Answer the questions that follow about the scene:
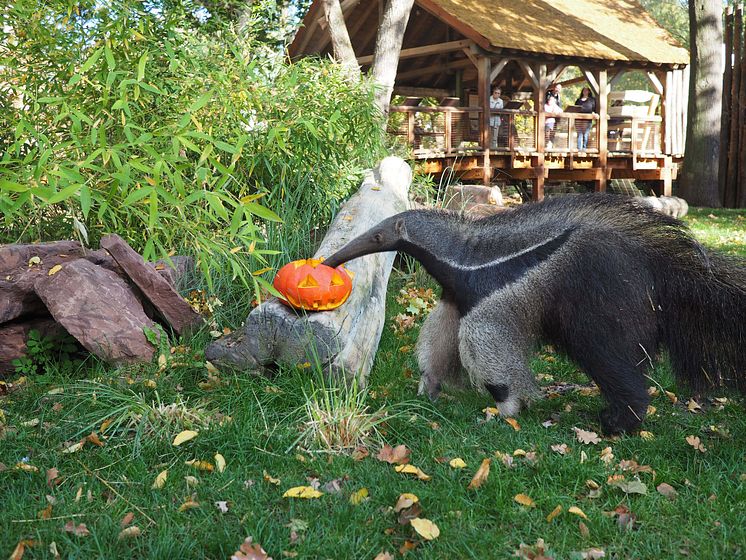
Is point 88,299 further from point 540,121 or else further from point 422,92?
point 422,92

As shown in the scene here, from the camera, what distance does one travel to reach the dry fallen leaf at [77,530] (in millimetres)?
2965

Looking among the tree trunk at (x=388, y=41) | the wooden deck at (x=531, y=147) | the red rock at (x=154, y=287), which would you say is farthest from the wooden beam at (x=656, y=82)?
the red rock at (x=154, y=287)

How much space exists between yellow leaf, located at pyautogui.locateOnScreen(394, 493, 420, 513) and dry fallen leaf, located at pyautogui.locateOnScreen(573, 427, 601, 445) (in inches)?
50.7

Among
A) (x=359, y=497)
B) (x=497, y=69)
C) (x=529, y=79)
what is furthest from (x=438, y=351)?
(x=529, y=79)

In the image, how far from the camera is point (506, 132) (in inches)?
677

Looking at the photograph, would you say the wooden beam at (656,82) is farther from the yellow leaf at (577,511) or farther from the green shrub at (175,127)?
the yellow leaf at (577,511)

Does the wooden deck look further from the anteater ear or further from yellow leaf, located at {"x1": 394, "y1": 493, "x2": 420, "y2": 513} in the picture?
yellow leaf, located at {"x1": 394, "y1": 493, "x2": 420, "y2": 513}

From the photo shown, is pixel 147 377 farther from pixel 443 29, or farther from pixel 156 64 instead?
pixel 443 29

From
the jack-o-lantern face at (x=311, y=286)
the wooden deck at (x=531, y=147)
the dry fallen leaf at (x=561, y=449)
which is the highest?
the wooden deck at (x=531, y=147)

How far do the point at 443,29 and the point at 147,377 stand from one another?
1746 centimetres

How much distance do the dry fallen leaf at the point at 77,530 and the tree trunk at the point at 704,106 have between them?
18.1 metres

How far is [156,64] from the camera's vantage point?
6352 millimetres

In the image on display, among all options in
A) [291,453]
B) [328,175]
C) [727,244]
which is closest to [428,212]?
[291,453]

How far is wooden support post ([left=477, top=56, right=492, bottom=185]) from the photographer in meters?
16.2
